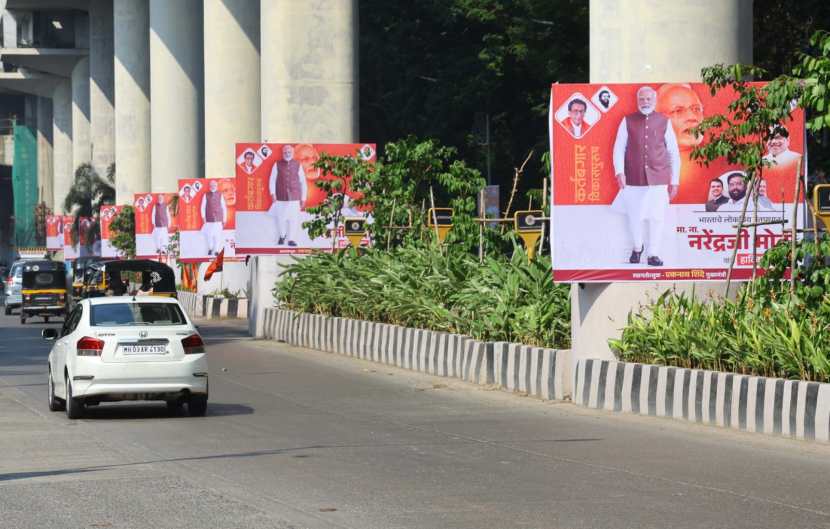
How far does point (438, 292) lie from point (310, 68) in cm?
1491

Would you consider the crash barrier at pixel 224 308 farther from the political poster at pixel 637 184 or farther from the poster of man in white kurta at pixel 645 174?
the poster of man in white kurta at pixel 645 174

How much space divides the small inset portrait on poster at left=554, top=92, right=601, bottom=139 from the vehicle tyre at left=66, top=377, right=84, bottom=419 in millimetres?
7118

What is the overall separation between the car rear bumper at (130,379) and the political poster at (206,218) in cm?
3501

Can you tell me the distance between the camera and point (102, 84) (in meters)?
100

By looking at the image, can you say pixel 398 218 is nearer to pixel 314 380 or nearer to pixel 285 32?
pixel 285 32

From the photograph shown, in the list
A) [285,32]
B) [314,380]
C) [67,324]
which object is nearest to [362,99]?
[285,32]

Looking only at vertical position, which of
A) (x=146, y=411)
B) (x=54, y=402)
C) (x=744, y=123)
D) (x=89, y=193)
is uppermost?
(x=744, y=123)

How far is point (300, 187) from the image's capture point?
42.0m

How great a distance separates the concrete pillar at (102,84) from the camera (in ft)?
329

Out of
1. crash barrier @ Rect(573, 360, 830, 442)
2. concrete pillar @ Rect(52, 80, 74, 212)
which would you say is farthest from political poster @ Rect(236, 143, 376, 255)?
concrete pillar @ Rect(52, 80, 74, 212)

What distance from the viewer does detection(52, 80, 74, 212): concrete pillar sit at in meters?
123

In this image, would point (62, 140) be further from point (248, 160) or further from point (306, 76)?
point (248, 160)

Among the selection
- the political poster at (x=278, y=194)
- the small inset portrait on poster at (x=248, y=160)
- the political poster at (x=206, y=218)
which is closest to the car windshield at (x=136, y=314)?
the political poster at (x=278, y=194)

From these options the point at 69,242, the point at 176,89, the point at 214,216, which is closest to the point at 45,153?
the point at 69,242
